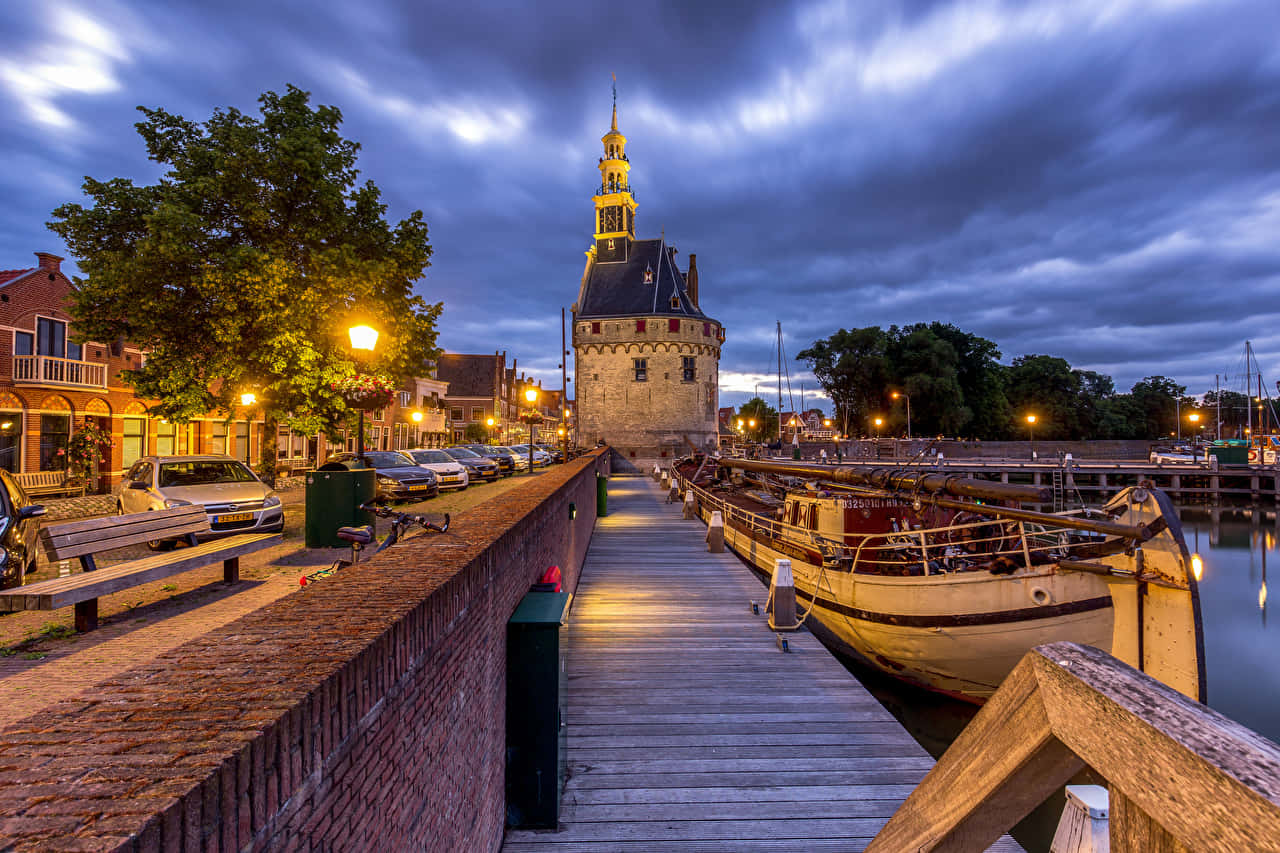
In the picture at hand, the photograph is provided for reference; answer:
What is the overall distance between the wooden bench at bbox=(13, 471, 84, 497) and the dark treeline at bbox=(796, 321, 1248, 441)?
60872mm

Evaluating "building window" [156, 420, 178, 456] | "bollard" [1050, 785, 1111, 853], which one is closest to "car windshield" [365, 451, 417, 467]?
"building window" [156, 420, 178, 456]

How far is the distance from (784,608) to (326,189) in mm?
16345

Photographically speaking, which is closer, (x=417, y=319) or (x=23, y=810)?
(x=23, y=810)

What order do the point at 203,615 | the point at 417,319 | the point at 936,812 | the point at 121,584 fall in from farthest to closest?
1. the point at 417,319
2. the point at 203,615
3. the point at 121,584
4. the point at 936,812

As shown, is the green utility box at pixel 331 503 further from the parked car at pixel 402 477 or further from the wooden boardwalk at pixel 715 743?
the parked car at pixel 402 477

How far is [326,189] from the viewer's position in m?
16.3

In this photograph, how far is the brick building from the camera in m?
20.2

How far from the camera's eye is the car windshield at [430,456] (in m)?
24.3

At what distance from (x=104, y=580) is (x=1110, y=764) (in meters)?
8.06

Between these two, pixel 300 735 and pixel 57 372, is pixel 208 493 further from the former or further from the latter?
pixel 57 372

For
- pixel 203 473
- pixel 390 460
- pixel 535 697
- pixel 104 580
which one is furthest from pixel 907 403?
pixel 104 580

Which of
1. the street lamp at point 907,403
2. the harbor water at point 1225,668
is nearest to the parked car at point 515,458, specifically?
the harbor water at point 1225,668

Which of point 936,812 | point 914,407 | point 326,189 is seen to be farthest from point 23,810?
point 914,407

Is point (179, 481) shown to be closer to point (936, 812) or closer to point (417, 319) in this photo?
point (417, 319)
